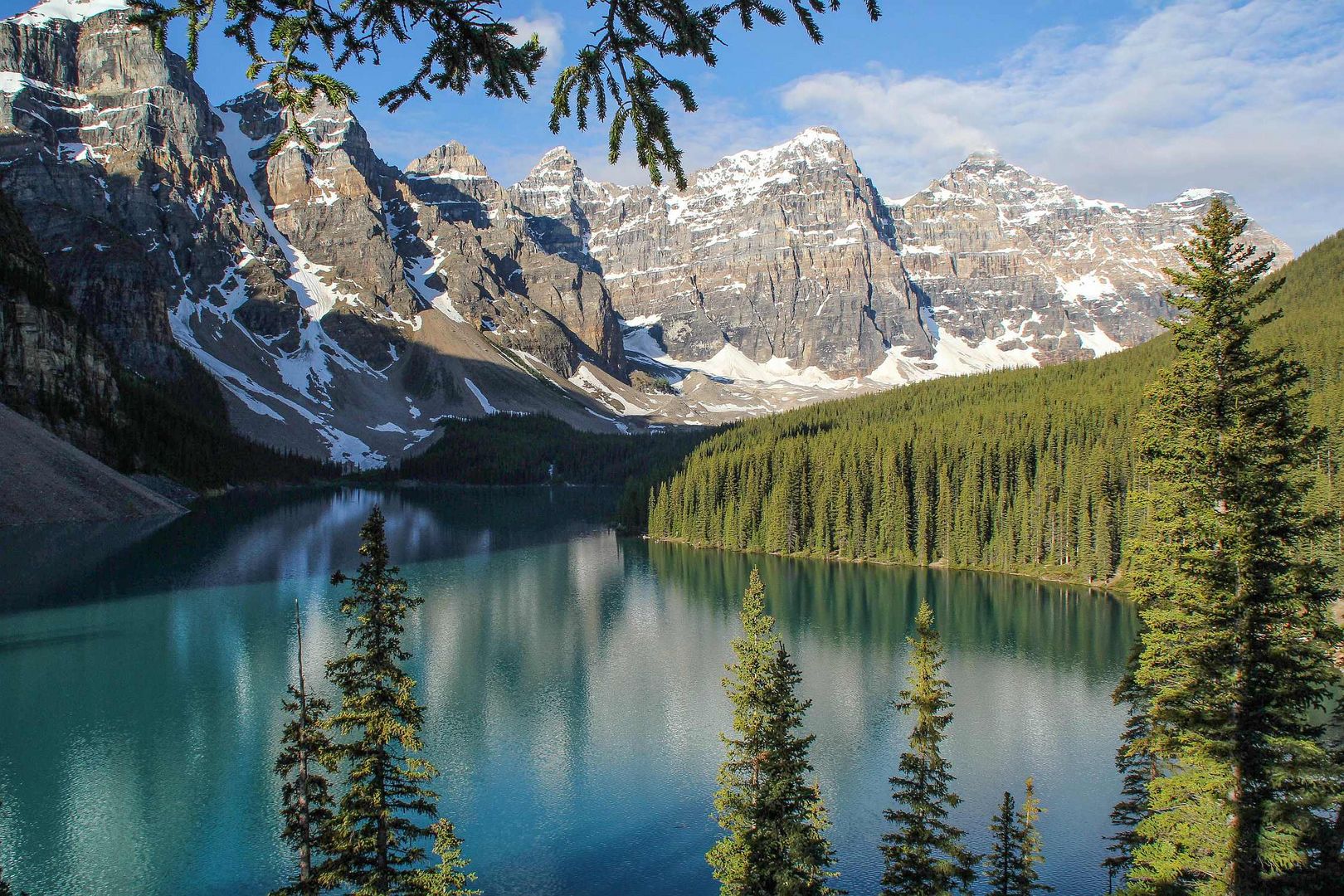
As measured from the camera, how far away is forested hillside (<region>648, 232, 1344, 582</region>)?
6988 centimetres

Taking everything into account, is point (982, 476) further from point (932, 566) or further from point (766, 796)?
point (766, 796)

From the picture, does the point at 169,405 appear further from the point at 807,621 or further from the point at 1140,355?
the point at 1140,355

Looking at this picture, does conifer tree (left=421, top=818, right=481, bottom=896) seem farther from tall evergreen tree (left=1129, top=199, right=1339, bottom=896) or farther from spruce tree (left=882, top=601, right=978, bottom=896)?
tall evergreen tree (left=1129, top=199, right=1339, bottom=896)

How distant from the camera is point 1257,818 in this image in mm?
12602

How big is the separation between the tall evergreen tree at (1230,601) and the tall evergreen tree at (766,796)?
A: 5578mm

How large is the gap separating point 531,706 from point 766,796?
2382 cm

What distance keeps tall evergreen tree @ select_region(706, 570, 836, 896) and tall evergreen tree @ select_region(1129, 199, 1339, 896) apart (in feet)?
18.3

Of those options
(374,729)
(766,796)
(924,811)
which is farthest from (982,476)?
(374,729)

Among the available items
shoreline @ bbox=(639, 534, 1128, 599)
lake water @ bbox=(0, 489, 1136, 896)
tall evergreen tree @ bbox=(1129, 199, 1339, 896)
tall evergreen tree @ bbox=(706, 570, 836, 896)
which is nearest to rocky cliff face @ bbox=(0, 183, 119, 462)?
lake water @ bbox=(0, 489, 1136, 896)

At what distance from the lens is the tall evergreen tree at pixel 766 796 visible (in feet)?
51.5

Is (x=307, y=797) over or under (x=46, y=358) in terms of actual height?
under

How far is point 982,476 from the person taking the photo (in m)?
80.4

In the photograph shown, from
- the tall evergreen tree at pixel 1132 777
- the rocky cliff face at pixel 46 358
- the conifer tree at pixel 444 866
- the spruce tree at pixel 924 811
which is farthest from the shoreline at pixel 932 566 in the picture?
the rocky cliff face at pixel 46 358

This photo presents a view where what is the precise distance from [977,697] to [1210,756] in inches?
1088
